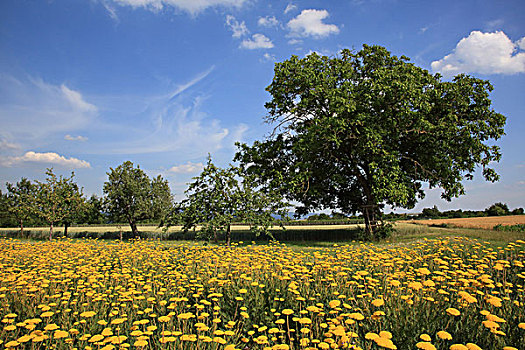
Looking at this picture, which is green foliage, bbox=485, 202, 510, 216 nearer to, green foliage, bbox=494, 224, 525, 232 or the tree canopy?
green foliage, bbox=494, 224, 525, 232

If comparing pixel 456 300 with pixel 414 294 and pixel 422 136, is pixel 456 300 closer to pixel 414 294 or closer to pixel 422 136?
pixel 414 294

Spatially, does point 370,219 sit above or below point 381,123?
below

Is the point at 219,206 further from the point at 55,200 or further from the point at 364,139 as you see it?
the point at 55,200

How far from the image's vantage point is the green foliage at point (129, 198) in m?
39.0

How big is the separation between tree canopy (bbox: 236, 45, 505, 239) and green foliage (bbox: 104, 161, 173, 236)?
22060 mm

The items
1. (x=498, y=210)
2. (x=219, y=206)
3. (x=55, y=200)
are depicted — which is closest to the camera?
(x=219, y=206)

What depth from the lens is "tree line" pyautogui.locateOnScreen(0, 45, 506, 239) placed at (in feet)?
63.2

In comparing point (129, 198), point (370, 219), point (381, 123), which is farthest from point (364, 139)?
point (129, 198)

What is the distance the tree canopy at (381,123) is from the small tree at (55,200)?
81.7ft

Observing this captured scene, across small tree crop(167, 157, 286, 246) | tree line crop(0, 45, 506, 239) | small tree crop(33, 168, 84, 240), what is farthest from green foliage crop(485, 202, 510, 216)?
small tree crop(33, 168, 84, 240)

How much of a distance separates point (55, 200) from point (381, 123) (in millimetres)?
33402

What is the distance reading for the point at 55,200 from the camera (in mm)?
32812

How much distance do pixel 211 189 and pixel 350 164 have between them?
37.6 ft

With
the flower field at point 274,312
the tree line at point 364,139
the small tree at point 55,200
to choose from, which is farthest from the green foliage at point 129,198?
the flower field at point 274,312
